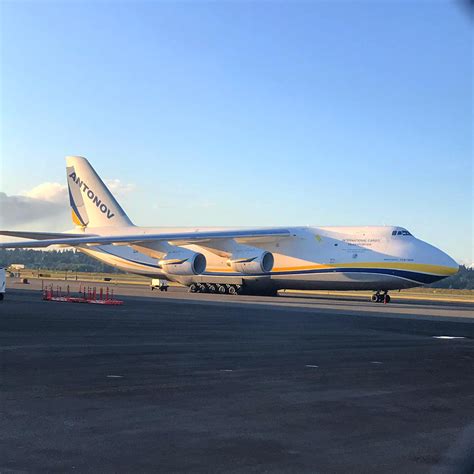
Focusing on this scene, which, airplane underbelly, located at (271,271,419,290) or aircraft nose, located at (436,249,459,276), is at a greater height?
aircraft nose, located at (436,249,459,276)

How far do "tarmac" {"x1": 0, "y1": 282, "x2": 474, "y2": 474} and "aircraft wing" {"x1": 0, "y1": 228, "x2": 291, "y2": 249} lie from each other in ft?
72.8

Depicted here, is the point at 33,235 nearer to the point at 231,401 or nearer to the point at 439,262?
the point at 439,262

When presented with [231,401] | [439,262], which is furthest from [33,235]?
[231,401]

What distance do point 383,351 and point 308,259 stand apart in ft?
90.8

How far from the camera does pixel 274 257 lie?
Answer: 4609cm

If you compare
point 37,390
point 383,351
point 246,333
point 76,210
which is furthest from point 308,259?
point 37,390

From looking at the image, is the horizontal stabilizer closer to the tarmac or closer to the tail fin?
the tail fin

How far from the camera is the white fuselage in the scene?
41.5 metres

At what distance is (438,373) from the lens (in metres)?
13.3

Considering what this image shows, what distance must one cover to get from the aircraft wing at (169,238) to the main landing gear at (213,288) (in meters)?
3.44

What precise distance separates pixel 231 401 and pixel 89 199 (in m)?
46.4

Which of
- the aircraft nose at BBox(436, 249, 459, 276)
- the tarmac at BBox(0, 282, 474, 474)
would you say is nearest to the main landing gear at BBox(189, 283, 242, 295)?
the aircraft nose at BBox(436, 249, 459, 276)

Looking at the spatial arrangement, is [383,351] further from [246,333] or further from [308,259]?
[308,259]

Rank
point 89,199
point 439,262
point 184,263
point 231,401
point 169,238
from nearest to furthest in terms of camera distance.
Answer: point 231,401 → point 439,262 → point 169,238 → point 184,263 → point 89,199
